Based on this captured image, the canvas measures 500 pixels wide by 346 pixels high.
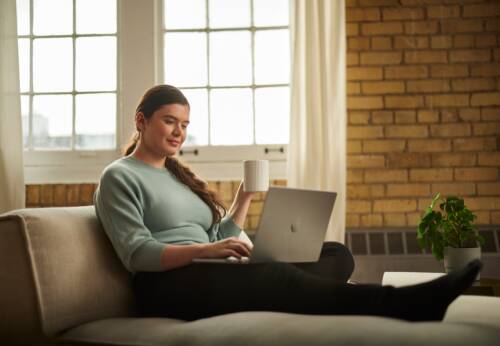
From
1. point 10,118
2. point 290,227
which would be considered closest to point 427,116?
point 290,227

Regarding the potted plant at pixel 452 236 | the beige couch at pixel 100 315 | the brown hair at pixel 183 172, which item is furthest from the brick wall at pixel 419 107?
the beige couch at pixel 100 315

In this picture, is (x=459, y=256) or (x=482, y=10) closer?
(x=459, y=256)

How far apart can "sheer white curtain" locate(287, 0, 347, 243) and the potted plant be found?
0.69 meters

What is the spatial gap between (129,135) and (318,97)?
3.54 ft

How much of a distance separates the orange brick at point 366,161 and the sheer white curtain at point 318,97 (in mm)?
118

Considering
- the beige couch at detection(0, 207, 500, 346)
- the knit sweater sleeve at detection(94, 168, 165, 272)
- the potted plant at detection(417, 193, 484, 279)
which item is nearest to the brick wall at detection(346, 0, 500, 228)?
the potted plant at detection(417, 193, 484, 279)

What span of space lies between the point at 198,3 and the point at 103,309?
2165 mm

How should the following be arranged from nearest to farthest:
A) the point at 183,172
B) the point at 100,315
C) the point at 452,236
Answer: the point at 100,315 → the point at 183,172 → the point at 452,236

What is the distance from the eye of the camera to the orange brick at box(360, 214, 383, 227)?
122 inches

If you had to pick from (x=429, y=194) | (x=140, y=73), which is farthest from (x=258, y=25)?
(x=429, y=194)

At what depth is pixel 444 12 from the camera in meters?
3.13

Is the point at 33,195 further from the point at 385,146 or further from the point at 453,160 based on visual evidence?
the point at 453,160

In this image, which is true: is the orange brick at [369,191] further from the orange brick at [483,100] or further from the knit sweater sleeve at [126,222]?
the knit sweater sleeve at [126,222]

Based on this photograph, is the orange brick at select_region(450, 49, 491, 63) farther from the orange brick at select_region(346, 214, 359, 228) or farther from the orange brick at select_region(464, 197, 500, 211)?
the orange brick at select_region(346, 214, 359, 228)
